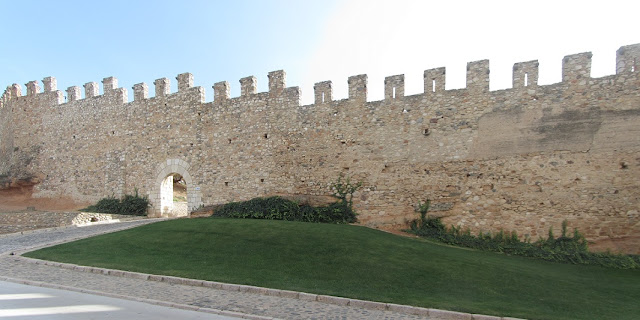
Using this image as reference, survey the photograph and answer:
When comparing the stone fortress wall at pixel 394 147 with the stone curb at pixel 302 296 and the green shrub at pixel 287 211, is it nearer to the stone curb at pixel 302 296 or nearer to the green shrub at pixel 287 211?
the green shrub at pixel 287 211

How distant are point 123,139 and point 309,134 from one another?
8738 millimetres

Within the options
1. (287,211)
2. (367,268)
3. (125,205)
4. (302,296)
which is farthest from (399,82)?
(125,205)

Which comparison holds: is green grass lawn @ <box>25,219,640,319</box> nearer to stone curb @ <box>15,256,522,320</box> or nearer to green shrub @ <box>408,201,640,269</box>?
stone curb @ <box>15,256,522,320</box>

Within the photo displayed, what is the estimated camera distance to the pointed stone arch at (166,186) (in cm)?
1576

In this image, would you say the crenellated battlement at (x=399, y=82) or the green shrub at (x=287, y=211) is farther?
the green shrub at (x=287, y=211)

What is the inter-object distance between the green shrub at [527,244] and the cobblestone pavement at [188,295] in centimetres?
660

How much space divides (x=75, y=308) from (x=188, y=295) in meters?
1.50

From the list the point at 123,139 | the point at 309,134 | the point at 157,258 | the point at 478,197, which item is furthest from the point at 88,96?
the point at 478,197

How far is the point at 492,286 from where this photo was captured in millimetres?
6945

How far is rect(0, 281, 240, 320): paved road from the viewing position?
15.6 ft

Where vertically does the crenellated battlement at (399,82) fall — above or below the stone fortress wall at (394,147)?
above

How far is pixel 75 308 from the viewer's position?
16.7ft

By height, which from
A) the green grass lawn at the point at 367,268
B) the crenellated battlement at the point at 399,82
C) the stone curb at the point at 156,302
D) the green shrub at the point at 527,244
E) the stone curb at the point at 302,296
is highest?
the crenellated battlement at the point at 399,82

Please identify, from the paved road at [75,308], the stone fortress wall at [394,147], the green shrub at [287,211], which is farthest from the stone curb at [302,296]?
the stone fortress wall at [394,147]
